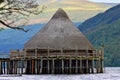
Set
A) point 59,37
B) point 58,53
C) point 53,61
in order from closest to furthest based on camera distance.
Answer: point 53,61, point 58,53, point 59,37

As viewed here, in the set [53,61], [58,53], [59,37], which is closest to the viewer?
[53,61]

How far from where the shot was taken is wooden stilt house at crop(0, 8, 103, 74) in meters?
96.0

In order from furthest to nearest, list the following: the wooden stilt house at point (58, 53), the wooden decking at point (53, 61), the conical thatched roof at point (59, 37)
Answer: the conical thatched roof at point (59, 37)
the wooden stilt house at point (58, 53)
the wooden decking at point (53, 61)

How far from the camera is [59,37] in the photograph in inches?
4053

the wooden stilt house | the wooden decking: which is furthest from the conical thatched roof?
the wooden decking

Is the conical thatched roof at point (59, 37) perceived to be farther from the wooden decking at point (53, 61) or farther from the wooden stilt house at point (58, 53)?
the wooden decking at point (53, 61)

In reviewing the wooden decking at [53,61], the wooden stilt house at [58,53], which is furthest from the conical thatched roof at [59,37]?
the wooden decking at [53,61]

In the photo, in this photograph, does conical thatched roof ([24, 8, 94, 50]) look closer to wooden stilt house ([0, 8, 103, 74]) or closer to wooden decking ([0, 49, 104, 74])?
wooden stilt house ([0, 8, 103, 74])

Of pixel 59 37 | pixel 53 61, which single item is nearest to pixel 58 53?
pixel 53 61

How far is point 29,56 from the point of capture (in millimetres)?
97062

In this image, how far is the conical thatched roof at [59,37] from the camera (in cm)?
10106

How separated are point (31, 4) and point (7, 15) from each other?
1.81 meters

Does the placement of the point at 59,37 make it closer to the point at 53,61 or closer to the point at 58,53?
the point at 58,53

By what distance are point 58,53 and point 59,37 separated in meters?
5.98
